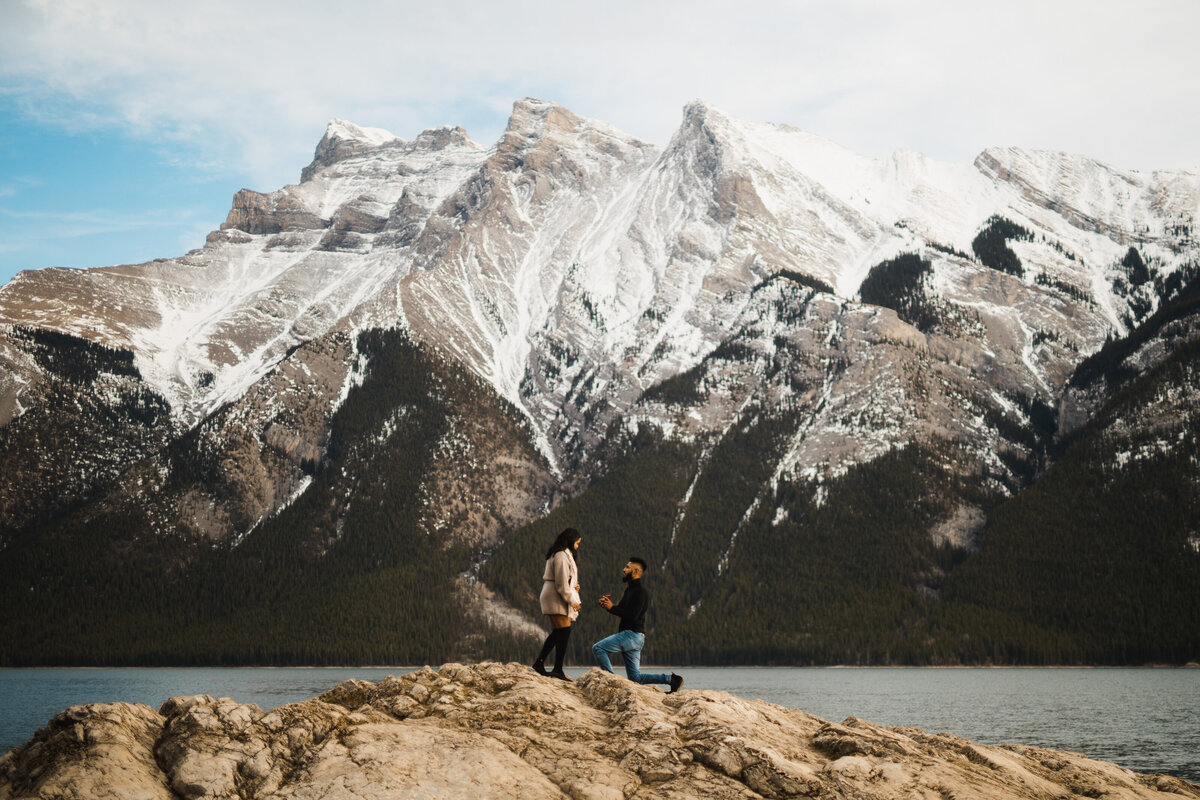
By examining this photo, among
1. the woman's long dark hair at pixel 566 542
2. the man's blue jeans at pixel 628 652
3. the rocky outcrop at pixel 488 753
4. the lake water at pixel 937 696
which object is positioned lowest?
the lake water at pixel 937 696

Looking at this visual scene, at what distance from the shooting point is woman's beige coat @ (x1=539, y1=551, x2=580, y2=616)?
24.0 metres

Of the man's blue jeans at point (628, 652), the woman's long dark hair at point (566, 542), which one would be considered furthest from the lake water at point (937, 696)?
the woman's long dark hair at point (566, 542)

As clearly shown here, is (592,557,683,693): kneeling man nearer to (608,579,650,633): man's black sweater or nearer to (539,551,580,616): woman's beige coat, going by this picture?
(608,579,650,633): man's black sweater

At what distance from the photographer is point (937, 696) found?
4432 inches

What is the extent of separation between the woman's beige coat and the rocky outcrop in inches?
71.7

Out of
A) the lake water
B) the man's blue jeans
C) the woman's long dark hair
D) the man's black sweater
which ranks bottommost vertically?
the lake water

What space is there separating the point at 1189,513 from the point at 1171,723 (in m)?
118

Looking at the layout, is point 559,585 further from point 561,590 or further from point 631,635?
point 631,635

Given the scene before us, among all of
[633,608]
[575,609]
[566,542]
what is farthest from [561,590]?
[633,608]

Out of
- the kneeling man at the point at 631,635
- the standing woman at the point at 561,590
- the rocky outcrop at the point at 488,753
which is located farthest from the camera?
the kneeling man at the point at 631,635

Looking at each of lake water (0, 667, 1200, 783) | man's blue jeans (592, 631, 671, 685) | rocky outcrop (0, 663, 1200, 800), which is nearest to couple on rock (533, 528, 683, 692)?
man's blue jeans (592, 631, 671, 685)

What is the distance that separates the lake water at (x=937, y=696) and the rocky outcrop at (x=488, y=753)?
39.0m

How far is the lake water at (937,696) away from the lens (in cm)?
7100

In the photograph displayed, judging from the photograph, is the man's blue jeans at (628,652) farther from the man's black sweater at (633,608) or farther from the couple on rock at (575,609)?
the man's black sweater at (633,608)
